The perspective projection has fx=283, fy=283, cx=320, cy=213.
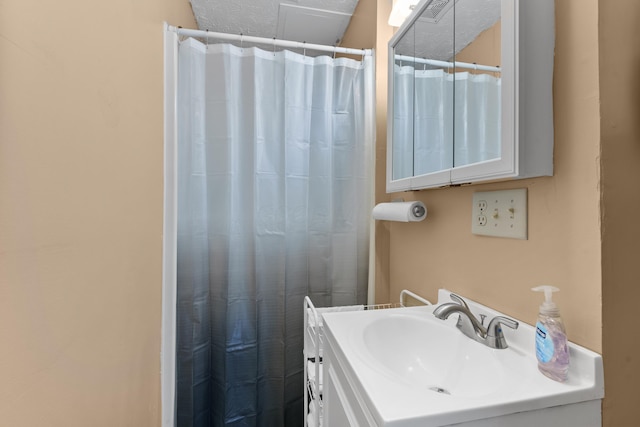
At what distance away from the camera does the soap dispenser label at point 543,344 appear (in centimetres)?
58

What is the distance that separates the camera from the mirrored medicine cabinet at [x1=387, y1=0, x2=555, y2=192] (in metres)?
0.65

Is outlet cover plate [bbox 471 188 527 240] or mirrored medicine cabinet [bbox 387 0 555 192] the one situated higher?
mirrored medicine cabinet [bbox 387 0 555 192]

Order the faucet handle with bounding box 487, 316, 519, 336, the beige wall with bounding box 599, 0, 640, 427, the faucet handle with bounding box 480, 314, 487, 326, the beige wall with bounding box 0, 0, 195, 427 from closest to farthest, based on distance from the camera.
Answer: the beige wall with bounding box 0, 0, 195, 427
the beige wall with bounding box 599, 0, 640, 427
the faucet handle with bounding box 487, 316, 519, 336
the faucet handle with bounding box 480, 314, 487, 326

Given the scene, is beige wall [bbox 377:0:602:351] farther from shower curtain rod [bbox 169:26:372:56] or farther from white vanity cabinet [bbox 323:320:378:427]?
shower curtain rod [bbox 169:26:372:56]

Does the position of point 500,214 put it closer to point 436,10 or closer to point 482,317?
point 482,317

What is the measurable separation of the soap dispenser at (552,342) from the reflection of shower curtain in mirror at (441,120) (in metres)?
0.37

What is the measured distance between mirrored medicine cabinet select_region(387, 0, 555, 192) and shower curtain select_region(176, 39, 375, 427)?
284mm

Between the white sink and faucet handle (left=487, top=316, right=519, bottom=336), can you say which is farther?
faucet handle (left=487, top=316, right=519, bottom=336)

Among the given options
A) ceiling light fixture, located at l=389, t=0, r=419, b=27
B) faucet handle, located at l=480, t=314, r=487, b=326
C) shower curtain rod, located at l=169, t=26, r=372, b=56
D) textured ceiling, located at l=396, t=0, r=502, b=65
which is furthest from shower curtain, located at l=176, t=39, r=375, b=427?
faucet handle, located at l=480, t=314, r=487, b=326

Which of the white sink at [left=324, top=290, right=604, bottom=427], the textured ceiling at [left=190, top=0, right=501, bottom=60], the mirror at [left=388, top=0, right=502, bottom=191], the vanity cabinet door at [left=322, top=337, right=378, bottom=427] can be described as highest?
the textured ceiling at [left=190, top=0, right=501, bottom=60]

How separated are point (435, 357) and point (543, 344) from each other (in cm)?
31

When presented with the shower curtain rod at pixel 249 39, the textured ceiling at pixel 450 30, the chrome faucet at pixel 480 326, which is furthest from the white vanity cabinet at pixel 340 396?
the shower curtain rod at pixel 249 39

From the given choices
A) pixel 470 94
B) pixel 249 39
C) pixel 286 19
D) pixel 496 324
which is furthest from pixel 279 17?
pixel 496 324

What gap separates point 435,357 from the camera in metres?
0.83
